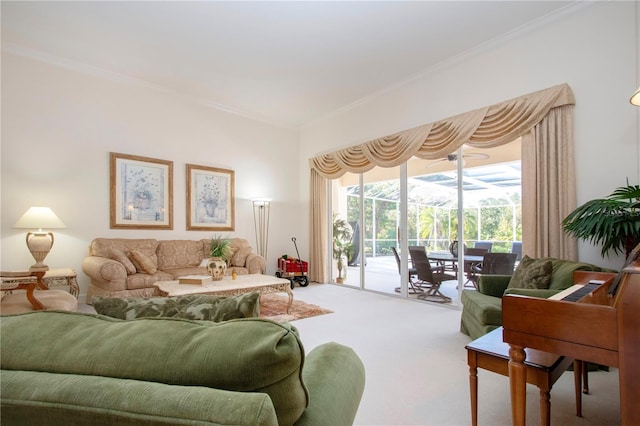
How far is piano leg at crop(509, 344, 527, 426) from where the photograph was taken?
54.7 inches

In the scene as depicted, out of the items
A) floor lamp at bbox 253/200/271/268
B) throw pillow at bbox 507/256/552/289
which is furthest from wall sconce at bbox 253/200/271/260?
throw pillow at bbox 507/256/552/289

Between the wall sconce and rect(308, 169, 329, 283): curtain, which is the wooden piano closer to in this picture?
rect(308, 169, 329, 283): curtain

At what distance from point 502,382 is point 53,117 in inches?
236

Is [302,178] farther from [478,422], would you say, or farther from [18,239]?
[478,422]

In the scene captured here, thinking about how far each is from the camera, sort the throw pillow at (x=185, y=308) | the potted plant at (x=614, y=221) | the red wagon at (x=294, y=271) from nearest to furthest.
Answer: the throw pillow at (x=185, y=308) → the potted plant at (x=614, y=221) → the red wagon at (x=294, y=271)

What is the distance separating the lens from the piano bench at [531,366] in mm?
1464

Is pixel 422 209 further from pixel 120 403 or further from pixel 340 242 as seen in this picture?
pixel 120 403

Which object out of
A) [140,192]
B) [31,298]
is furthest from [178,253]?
[31,298]

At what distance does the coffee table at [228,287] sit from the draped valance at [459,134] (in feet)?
8.86

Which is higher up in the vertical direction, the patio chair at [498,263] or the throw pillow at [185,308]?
the throw pillow at [185,308]

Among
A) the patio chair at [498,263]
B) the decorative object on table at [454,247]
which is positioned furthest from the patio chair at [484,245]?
the patio chair at [498,263]

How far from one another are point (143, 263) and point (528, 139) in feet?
17.0

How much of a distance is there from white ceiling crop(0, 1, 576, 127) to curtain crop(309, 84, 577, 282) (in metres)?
0.91

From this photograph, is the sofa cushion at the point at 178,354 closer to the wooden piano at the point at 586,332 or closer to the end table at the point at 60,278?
the wooden piano at the point at 586,332
